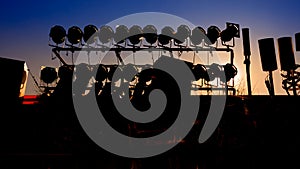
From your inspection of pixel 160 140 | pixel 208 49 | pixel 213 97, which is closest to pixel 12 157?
pixel 160 140

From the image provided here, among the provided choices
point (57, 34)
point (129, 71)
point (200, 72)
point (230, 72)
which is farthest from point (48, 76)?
point (230, 72)

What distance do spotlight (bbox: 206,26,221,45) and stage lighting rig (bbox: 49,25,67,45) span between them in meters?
9.51

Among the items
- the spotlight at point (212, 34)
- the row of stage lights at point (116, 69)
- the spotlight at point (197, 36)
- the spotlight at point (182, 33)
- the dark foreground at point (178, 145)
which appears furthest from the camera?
the spotlight at point (212, 34)

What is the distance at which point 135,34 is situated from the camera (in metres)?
17.5

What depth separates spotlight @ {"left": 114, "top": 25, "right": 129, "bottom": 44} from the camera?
17.5 m

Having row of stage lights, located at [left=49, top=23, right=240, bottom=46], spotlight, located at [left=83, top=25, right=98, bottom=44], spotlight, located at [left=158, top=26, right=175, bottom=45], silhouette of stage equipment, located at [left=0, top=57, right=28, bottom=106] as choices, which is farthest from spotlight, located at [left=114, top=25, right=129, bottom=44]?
silhouette of stage equipment, located at [left=0, top=57, right=28, bottom=106]

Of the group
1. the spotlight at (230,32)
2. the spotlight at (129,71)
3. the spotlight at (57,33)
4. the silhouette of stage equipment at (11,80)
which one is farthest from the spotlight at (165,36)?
A: the silhouette of stage equipment at (11,80)

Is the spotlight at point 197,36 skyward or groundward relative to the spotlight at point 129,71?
skyward

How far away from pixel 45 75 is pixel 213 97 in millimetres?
11497

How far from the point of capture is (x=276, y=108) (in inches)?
383

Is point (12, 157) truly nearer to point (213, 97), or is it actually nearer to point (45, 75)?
point (213, 97)

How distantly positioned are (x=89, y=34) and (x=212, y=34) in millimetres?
8148

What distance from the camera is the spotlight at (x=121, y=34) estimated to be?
57.5 feet

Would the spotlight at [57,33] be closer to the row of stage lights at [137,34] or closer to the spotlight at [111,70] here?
the row of stage lights at [137,34]
